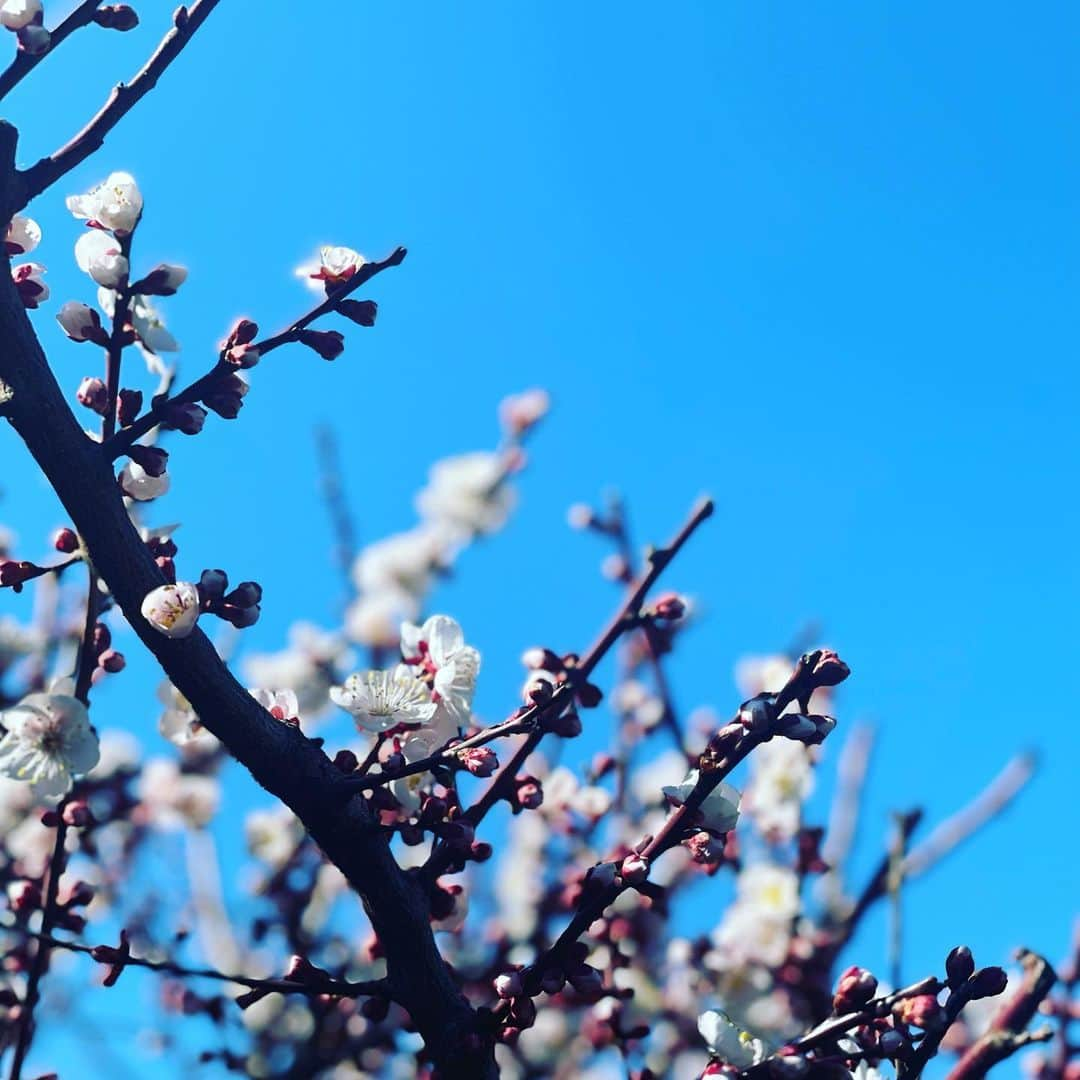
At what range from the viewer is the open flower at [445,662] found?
1869 millimetres

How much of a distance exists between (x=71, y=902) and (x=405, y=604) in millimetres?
4906

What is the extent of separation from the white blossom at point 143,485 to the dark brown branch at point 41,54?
0.59 meters

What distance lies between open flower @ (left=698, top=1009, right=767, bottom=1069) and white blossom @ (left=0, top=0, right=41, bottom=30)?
1.81 m

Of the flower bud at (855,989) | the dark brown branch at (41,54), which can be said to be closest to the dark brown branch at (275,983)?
the flower bud at (855,989)

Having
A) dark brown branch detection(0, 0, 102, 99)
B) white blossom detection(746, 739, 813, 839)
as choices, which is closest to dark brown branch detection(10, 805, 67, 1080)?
dark brown branch detection(0, 0, 102, 99)

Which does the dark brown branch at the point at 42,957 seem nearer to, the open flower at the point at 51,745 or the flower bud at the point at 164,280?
the open flower at the point at 51,745

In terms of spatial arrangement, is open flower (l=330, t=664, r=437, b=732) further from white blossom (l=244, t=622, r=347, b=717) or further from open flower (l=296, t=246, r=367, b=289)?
white blossom (l=244, t=622, r=347, b=717)

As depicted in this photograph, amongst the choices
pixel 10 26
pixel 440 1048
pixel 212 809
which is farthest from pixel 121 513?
pixel 212 809

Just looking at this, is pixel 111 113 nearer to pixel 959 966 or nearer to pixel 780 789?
pixel 959 966

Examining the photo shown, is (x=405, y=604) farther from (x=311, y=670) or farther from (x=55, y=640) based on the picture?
(x=55, y=640)

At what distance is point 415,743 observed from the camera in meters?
1.81

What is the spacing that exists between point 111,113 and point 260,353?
40cm

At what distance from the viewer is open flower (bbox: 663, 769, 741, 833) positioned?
1513 mm

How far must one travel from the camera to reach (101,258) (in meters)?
1.66
